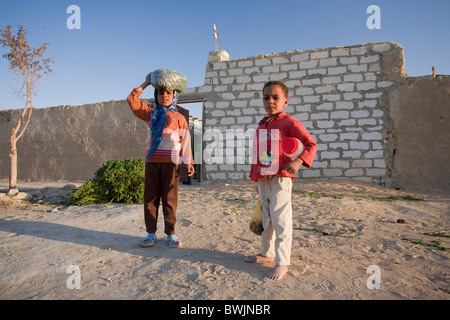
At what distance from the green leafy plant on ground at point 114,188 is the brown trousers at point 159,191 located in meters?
2.19

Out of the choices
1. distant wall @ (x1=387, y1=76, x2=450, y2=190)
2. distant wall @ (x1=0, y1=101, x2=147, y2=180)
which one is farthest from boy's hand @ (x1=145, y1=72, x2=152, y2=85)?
distant wall @ (x1=0, y1=101, x2=147, y2=180)

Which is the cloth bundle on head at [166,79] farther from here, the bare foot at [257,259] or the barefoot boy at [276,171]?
the bare foot at [257,259]

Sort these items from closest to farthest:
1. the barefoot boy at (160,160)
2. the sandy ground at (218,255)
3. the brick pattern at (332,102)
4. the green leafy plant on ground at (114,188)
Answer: the sandy ground at (218,255) → the barefoot boy at (160,160) → the green leafy plant on ground at (114,188) → the brick pattern at (332,102)

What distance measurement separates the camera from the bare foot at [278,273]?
1838 millimetres

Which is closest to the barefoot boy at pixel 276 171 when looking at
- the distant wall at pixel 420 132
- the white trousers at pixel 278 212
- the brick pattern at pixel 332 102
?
the white trousers at pixel 278 212

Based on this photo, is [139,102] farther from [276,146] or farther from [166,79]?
[276,146]

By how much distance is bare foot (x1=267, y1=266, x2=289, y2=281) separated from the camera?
184cm

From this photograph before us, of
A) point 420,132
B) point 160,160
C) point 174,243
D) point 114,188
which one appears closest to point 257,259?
point 174,243

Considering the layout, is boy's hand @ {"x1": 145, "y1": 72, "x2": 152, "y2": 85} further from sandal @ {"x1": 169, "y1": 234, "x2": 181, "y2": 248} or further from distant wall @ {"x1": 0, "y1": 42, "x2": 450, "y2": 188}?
distant wall @ {"x1": 0, "y1": 42, "x2": 450, "y2": 188}

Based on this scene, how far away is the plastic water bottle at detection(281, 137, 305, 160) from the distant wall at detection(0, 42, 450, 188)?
4821mm

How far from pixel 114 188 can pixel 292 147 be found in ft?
11.9

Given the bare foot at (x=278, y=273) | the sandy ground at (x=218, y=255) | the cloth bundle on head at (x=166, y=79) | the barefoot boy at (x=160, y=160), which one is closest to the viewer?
the sandy ground at (x=218, y=255)

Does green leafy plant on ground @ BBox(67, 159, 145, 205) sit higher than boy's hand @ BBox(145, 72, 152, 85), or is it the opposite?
boy's hand @ BBox(145, 72, 152, 85)
